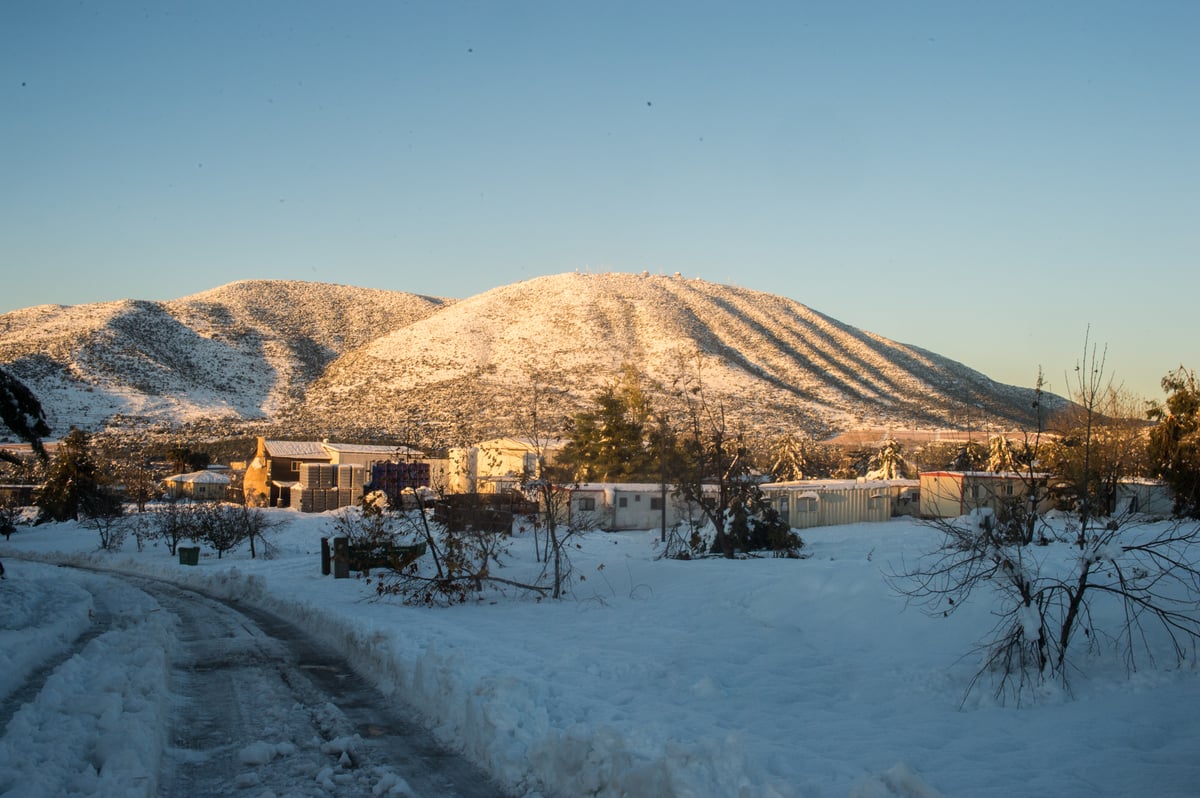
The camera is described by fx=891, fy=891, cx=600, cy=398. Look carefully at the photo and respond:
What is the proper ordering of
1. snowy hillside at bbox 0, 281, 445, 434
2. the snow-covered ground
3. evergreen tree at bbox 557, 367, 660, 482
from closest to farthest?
the snow-covered ground → evergreen tree at bbox 557, 367, 660, 482 → snowy hillside at bbox 0, 281, 445, 434

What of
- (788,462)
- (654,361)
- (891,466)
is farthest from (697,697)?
(654,361)

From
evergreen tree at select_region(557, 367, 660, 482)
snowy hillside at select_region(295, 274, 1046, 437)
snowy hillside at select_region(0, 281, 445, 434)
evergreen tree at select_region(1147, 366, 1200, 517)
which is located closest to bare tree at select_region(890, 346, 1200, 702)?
evergreen tree at select_region(1147, 366, 1200, 517)

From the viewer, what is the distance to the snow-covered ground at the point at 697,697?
247 inches

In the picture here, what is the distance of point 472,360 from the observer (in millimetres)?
109938

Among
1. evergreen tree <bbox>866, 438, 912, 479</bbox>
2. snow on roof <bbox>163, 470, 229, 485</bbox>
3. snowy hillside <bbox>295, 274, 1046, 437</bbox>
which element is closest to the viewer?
evergreen tree <bbox>866, 438, 912, 479</bbox>

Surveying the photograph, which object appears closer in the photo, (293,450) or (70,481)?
(70,481)

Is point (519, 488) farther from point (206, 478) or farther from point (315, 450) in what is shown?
point (206, 478)

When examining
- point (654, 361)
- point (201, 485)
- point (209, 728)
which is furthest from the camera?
point (654, 361)

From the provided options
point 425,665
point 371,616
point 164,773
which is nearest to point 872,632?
point 425,665

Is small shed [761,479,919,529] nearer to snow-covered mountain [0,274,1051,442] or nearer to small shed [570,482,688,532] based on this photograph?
small shed [570,482,688,532]

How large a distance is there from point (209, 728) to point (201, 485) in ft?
195

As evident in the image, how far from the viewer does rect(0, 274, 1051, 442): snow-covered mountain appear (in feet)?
303

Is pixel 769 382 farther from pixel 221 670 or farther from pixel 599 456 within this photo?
pixel 221 670

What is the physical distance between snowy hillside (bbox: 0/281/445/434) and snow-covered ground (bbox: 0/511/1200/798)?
77116 mm
